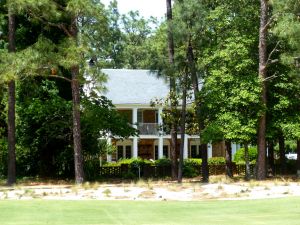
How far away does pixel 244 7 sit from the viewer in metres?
31.8

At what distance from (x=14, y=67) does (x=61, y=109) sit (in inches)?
279

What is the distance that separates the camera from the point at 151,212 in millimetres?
14758

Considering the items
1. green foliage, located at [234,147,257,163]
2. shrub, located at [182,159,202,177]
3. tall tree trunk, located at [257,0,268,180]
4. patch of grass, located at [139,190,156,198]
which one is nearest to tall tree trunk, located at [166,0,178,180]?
shrub, located at [182,159,202,177]

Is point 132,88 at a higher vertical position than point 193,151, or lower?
higher

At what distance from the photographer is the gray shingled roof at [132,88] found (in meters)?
48.2

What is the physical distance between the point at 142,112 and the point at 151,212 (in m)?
37.5

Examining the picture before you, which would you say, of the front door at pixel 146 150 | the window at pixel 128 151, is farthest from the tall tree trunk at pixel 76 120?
the front door at pixel 146 150

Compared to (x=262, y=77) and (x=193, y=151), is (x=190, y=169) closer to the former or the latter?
(x=262, y=77)

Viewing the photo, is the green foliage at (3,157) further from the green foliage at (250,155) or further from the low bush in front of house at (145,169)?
the green foliage at (250,155)

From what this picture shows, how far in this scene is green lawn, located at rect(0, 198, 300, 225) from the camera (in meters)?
12.8

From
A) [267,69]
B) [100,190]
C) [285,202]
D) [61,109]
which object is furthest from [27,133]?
[285,202]

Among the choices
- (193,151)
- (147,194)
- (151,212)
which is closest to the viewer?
(151,212)

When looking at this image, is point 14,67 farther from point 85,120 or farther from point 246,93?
point 246,93

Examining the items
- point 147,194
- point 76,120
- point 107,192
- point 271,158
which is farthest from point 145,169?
point 147,194
